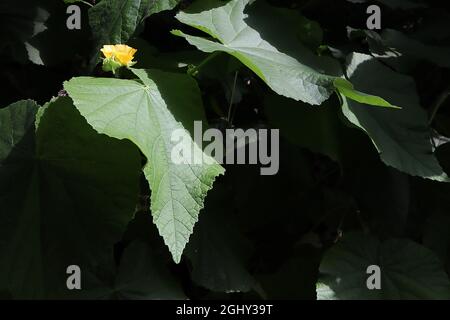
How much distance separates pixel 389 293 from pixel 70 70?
0.78 metres

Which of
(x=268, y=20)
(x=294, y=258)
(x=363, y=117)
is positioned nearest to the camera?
(x=363, y=117)

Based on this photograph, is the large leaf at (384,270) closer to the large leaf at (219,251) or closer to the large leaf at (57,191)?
the large leaf at (219,251)

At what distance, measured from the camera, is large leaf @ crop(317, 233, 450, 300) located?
A: 124 cm

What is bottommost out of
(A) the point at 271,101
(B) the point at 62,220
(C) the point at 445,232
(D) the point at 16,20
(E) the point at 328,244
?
(E) the point at 328,244

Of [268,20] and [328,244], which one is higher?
[268,20]

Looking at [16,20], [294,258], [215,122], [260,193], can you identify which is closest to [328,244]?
[294,258]

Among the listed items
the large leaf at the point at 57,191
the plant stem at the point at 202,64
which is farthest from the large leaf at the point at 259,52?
the large leaf at the point at 57,191

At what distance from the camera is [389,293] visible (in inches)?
49.3

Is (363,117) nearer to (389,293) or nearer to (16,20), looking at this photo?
(389,293)

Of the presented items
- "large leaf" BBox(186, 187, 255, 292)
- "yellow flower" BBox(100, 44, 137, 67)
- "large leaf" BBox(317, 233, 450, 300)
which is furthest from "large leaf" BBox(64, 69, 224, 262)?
"large leaf" BBox(317, 233, 450, 300)

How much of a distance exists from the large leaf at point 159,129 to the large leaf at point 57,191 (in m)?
0.07

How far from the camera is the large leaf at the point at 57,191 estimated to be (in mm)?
1087

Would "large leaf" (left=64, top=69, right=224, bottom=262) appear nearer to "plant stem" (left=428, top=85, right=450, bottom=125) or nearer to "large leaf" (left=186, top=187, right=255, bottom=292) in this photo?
"large leaf" (left=186, top=187, right=255, bottom=292)

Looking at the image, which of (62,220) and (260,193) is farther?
(260,193)
